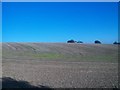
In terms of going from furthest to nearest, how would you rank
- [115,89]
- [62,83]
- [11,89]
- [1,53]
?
1. [1,53]
2. [62,83]
3. [115,89]
4. [11,89]

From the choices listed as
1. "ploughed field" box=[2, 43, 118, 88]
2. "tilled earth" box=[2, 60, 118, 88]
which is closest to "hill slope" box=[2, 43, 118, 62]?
"ploughed field" box=[2, 43, 118, 88]

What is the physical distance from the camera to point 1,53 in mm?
36750

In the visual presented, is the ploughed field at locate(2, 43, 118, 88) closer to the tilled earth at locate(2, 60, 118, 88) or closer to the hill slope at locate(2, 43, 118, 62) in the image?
the tilled earth at locate(2, 60, 118, 88)

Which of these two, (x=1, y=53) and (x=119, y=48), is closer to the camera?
(x=1, y=53)

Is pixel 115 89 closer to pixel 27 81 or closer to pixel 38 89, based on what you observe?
pixel 38 89

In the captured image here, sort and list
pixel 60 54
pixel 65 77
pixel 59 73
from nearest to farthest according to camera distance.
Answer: pixel 65 77 < pixel 59 73 < pixel 60 54

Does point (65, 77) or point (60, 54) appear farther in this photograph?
point (60, 54)

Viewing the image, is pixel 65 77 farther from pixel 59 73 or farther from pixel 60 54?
pixel 60 54

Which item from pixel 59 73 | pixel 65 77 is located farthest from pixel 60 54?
pixel 65 77

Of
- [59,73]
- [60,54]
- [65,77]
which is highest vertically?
[60,54]

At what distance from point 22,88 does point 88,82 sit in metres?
4.36

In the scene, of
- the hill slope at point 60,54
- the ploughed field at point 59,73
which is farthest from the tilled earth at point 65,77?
the hill slope at point 60,54

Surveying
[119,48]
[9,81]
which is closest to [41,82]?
[9,81]

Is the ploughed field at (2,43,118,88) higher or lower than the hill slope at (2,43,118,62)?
lower
